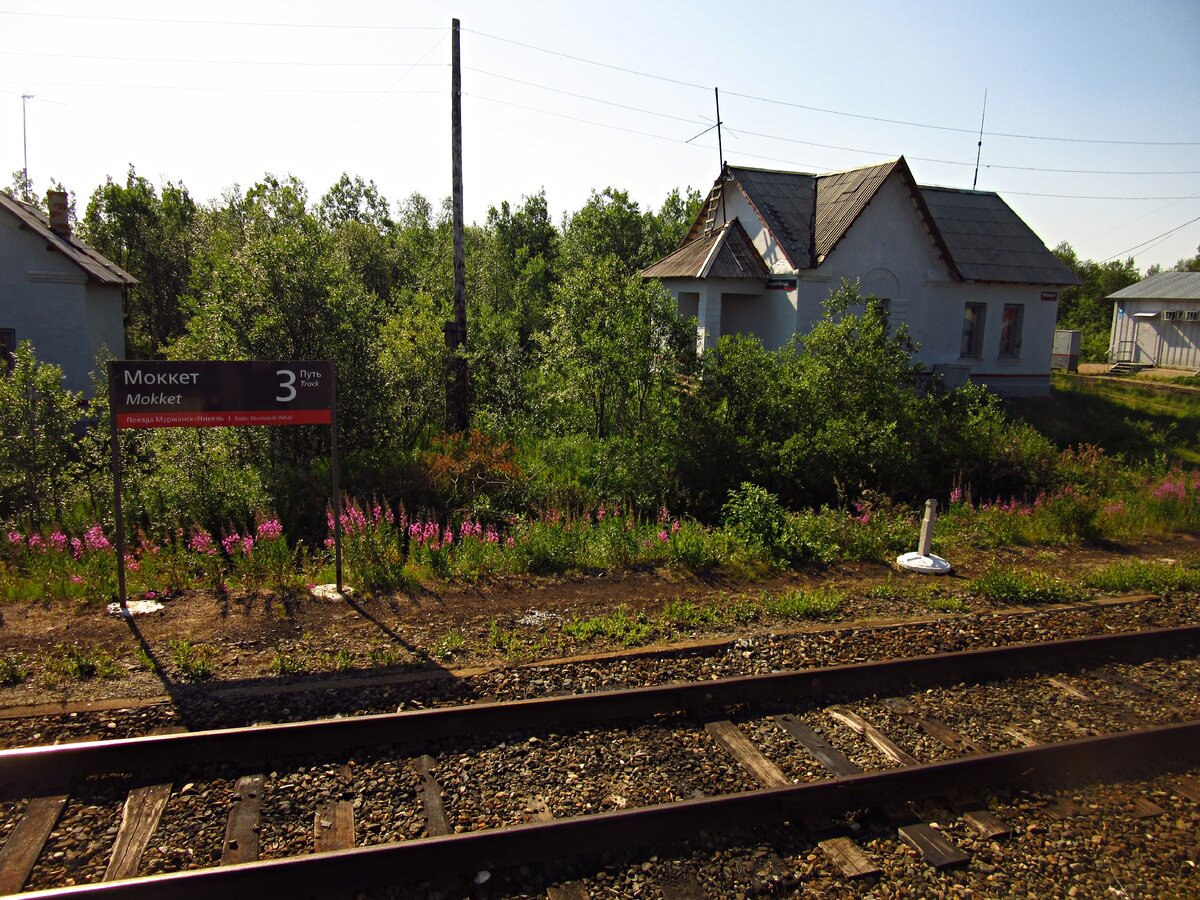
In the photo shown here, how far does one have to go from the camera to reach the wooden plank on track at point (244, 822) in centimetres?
421

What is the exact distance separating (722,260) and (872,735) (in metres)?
17.3

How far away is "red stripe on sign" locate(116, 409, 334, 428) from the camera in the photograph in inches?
289

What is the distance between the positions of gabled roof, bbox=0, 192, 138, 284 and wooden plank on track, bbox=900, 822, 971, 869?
77.2ft

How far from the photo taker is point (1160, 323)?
119 ft

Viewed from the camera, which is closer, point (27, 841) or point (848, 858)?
point (27, 841)

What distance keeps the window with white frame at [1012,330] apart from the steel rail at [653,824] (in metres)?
22.4

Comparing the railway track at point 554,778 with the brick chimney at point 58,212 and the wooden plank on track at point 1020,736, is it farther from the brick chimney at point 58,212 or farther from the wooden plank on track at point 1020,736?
the brick chimney at point 58,212

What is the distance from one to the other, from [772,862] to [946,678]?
10.2 ft

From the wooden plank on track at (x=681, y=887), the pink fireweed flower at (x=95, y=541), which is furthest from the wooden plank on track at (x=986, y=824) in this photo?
the pink fireweed flower at (x=95, y=541)

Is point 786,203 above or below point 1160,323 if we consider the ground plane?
above

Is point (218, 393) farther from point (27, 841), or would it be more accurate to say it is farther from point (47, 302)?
point (47, 302)

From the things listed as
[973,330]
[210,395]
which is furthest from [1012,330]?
[210,395]

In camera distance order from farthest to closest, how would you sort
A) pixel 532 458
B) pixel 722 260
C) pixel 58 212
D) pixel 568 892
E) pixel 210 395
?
pixel 58 212
pixel 722 260
pixel 532 458
pixel 210 395
pixel 568 892

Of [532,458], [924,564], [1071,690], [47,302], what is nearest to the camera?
[1071,690]
